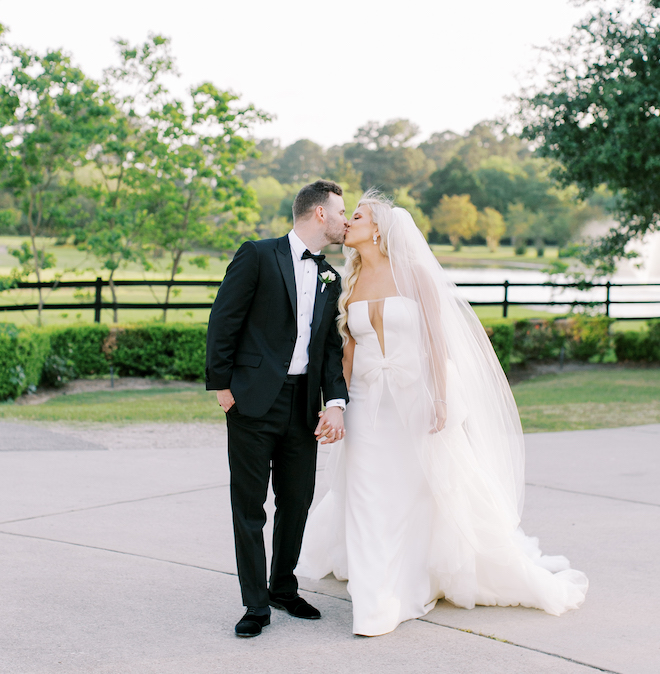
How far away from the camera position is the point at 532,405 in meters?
10.3

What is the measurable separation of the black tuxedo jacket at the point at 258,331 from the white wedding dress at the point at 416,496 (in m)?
0.30

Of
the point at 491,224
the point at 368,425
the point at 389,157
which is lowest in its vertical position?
the point at 368,425

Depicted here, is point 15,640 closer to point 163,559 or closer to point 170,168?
point 163,559

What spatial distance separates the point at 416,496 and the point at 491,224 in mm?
63852

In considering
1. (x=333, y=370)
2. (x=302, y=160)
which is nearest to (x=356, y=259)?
(x=333, y=370)

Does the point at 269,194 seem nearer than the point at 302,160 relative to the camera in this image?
Yes

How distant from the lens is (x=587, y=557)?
4.44m

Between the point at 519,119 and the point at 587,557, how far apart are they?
10.2m

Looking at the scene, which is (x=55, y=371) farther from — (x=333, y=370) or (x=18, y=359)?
(x=333, y=370)

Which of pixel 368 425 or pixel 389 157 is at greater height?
pixel 389 157

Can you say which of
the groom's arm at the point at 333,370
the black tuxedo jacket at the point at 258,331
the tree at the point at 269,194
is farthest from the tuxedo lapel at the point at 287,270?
the tree at the point at 269,194

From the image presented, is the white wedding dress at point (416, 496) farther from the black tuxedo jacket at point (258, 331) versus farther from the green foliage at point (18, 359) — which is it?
the green foliage at point (18, 359)

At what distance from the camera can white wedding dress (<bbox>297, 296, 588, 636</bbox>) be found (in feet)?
12.0

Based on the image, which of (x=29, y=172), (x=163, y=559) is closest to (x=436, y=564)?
(x=163, y=559)
